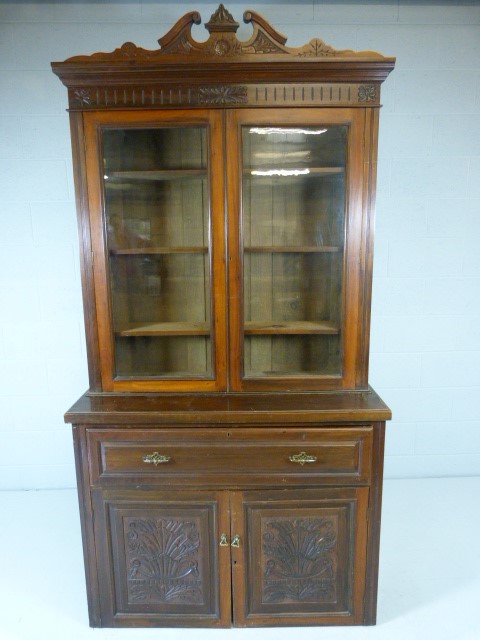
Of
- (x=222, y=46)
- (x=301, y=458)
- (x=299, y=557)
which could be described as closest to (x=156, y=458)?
(x=301, y=458)

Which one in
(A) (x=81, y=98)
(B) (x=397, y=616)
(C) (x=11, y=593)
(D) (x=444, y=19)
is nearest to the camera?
(A) (x=81, y=98)

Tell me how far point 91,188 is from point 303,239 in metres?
0.77

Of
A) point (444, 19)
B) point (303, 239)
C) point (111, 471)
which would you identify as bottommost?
point (111, 471)

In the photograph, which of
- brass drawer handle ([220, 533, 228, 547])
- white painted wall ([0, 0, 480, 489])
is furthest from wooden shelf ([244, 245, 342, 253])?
brass drawer handle ([220, 533, 228, 547])

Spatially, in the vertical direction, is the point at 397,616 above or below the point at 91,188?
below

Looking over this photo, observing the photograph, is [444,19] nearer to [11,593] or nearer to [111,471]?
[111,471]

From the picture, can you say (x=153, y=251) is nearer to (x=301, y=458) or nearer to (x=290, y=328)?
(x=290, y=328)

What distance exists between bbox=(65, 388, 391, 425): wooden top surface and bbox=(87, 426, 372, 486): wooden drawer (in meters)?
0.04

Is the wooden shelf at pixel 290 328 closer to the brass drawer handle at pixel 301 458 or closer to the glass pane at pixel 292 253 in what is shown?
the glass pane at pixel 292 253

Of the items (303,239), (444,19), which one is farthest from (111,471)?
(444,19)

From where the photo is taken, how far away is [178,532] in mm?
1490

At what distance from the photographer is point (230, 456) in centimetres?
145

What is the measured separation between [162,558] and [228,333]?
82 centimetres

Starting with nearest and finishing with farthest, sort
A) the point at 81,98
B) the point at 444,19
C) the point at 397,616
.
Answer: the point at 81,98
the point at 397,616
the point at 444,19
